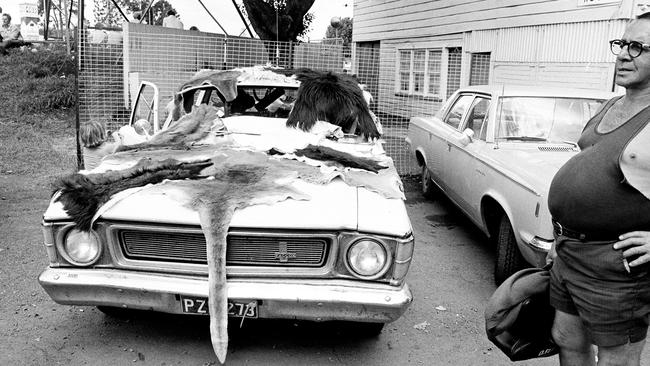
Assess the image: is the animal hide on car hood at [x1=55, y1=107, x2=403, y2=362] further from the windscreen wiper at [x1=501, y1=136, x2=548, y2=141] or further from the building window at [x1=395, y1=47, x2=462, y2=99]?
the building window at [x1=395, y1=47, x2=462, y2=99]

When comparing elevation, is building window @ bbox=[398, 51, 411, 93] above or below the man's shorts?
above

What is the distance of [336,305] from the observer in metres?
3.04

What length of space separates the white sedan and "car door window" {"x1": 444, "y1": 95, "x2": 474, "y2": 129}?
2cm

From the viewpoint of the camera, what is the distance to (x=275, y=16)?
43.2ft

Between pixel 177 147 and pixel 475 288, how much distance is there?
2.65m

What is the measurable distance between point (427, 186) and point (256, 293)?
4892mm

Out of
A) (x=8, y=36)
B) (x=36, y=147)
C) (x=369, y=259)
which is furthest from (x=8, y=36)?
(x=369, y=259)

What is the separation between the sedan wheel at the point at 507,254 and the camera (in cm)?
452

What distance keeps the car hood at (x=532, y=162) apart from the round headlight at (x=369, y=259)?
1405 mm

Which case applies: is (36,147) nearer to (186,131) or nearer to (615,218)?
(186,131)

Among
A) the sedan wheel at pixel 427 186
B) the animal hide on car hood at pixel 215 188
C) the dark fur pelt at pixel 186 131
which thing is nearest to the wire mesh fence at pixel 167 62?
the sedan wheel at pixel 427 186

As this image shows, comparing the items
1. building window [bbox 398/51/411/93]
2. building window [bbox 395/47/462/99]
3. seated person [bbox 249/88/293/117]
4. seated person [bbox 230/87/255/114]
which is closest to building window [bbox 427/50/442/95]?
building window [bbox 395/47/462/99]

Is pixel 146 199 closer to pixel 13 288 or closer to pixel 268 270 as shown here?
pixel 268 270

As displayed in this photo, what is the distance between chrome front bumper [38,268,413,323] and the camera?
302 cm
